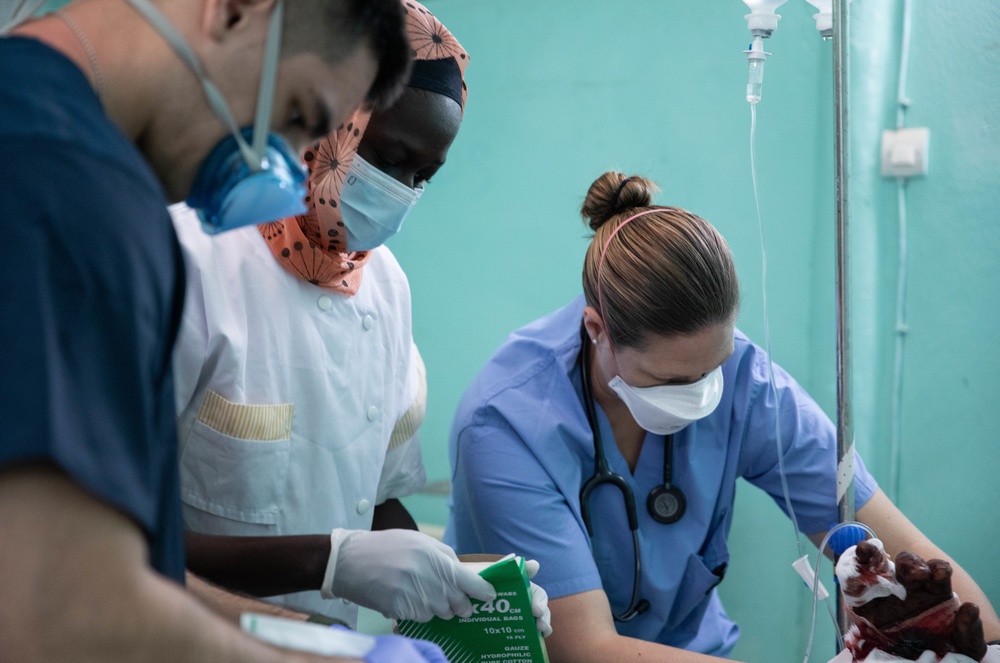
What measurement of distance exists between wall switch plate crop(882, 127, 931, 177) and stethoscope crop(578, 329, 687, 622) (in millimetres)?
915

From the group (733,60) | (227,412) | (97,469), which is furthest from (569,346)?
(97,469)

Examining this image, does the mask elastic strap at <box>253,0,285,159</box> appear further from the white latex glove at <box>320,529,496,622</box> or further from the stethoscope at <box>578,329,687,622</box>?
the stethoscope at <box>578,329,687,622</box>

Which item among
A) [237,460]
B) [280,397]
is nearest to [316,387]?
[280,397]

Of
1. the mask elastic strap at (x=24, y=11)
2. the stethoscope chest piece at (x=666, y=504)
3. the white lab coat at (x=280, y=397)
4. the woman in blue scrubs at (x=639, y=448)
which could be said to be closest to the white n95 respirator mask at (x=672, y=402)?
the woman in blue scrubs at (x=639, y=448)

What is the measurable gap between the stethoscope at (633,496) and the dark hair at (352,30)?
0.92m

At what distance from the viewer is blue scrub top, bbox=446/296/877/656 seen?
155cm

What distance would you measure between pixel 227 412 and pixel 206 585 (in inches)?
12.5

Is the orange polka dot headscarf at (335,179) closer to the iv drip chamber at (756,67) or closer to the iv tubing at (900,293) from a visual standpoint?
the iv drip chamber at (756,67)

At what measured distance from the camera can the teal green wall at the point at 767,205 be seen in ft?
6.71

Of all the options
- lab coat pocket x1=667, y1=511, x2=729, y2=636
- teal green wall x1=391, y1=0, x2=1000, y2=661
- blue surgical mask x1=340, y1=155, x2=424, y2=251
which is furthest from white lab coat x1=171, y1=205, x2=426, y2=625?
teal green wall x1=391, y1=0, x2=1000, y2=661

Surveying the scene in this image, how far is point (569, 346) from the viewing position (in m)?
1.69

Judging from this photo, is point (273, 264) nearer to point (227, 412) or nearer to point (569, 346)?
point (227, 412)

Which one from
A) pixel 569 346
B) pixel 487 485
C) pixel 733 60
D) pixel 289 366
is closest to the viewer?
pixel 289 366

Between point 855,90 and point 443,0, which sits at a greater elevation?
point 443,0
